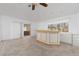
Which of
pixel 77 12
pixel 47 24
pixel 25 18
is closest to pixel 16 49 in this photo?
pixel 25 18

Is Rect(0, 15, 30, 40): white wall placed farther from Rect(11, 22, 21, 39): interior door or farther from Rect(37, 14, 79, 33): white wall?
Rect(37, 14, 79, 33): white wall

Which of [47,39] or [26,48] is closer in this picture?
[26,48]

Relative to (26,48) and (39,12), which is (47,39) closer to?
(26,48)

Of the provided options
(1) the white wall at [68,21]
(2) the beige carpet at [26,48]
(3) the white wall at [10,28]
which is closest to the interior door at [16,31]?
(3) the white wall at [10,28]

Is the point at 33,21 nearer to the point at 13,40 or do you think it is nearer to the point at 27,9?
the point at 27,9

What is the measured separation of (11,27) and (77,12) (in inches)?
70.8

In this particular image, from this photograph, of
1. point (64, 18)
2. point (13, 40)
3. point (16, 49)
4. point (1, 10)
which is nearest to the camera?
point (1, 10)

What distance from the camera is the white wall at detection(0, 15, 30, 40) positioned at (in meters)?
2.42

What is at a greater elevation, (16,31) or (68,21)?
(68,21)

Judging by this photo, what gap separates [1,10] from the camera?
2127 mm

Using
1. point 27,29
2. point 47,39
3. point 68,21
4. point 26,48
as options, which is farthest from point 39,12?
point 47,39

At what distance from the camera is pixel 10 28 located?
247 centimetres

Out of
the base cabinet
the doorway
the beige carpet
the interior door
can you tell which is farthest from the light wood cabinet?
the interior door

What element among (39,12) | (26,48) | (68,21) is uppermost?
(39,12)
